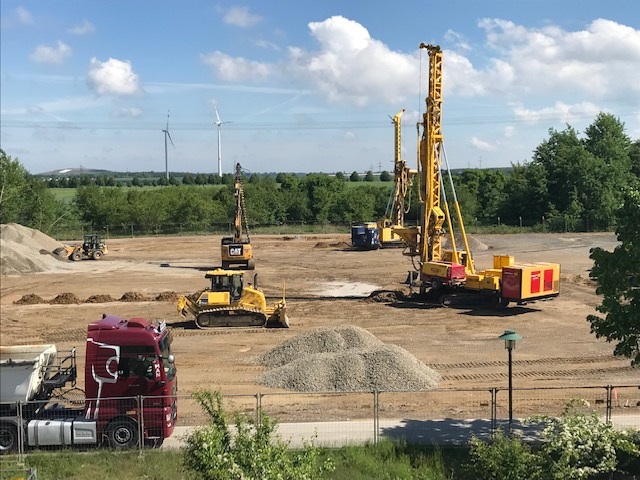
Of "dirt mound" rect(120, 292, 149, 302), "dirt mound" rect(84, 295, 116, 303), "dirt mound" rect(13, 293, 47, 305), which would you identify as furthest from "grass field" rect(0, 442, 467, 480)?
"dirt mound" rect(13, 293, 47, 305)

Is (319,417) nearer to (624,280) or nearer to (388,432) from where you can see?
(388,432)

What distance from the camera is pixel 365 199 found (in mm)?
78438

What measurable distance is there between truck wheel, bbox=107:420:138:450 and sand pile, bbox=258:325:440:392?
5.79 m

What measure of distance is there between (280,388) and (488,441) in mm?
6767

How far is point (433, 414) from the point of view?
15758 mm

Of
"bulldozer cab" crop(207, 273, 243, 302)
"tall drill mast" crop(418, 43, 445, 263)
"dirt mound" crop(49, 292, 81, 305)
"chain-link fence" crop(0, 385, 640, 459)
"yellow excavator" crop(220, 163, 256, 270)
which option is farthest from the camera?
"yellow excavator" crop(220, 163, 256, 270)

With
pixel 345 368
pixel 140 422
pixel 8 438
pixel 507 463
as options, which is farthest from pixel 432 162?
pixel 8 438

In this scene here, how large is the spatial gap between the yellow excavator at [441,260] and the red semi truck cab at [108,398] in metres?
19.2

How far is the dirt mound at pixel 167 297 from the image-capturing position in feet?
107

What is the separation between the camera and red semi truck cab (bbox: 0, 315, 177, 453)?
42.3 ft

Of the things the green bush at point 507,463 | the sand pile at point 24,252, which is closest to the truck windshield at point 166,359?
the green bush at point 507,463

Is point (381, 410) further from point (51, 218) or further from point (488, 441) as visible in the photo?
point (51, 218)

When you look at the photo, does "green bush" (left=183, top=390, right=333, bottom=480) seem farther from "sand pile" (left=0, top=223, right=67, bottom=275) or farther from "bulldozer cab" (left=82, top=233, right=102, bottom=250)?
"bulldozer cab" (left=82, top=233, right=102, bottom=250)

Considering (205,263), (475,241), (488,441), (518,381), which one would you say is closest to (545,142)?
(475,241)
